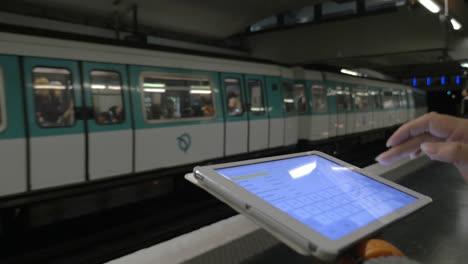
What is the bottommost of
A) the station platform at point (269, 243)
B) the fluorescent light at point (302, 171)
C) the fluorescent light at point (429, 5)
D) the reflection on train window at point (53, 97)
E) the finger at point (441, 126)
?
the station platform at point (269, 243)

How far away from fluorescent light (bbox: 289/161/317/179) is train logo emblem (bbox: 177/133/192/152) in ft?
A: 17.2

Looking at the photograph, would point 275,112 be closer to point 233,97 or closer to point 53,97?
point 233,97

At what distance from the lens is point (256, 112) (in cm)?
841

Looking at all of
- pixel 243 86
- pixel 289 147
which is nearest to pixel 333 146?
pixel 289 147

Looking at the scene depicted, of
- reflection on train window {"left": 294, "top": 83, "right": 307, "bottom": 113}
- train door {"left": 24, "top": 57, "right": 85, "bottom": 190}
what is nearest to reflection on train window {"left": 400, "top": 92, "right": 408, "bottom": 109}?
reflection on train window {"left": 294, "top": 83, "right": 307, "bottom": 113}

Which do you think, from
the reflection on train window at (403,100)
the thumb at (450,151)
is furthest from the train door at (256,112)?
the reflection on train window at (403,100)

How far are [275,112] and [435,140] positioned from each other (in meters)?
7.67

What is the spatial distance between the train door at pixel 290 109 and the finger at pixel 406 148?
26.2 ft

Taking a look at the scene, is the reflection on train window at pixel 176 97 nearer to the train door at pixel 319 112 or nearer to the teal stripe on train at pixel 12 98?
the teal stripe on train at pixel 12 98

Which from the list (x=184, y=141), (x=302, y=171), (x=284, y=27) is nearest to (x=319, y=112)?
(x=184, y=141)

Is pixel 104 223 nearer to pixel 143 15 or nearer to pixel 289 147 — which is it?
pixel 289 147

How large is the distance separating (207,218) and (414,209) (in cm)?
511

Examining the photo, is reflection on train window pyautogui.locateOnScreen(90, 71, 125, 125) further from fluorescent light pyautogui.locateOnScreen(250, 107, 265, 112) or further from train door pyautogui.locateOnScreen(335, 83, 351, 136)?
train door pyautogui.locateOnScreen(335, 83, 351, 136)

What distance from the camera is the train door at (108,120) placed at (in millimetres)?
5383
